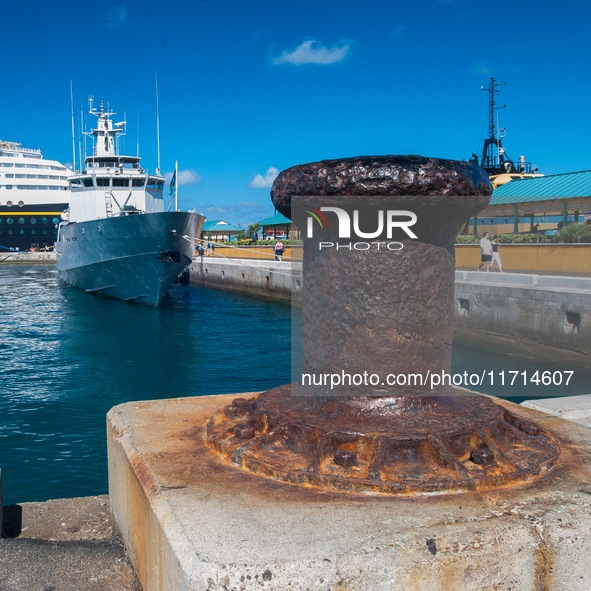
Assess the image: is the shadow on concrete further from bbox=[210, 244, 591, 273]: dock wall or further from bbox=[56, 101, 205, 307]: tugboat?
bbox=[56, 101, 205, 307]: tugboat

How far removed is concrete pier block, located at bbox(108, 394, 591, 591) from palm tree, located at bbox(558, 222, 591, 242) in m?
19.1

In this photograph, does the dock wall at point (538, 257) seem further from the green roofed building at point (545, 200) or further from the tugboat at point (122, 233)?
the tugboat at point (122, 233)

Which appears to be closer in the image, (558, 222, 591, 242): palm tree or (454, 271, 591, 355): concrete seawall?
(454, 271, 591, 355): concrete seawall

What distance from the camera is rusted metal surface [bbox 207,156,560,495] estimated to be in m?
2.16

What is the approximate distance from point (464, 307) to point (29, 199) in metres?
60.0

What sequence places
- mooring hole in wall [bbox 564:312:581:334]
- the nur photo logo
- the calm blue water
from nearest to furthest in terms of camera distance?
the nur photo logo → the calm blue water → mooring hole in wall [bbox 564:312:581:334]

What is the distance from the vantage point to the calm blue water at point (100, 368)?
267 inches

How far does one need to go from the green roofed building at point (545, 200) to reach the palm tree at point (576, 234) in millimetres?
2143

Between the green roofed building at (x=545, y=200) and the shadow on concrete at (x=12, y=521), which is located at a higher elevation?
the green roofed building at (x=545, y=200)

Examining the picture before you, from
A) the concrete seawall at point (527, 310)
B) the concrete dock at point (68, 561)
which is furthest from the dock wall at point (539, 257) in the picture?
the concrete dock at point (68, 561)

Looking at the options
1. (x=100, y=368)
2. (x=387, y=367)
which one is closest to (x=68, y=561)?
(x=387, y=367)

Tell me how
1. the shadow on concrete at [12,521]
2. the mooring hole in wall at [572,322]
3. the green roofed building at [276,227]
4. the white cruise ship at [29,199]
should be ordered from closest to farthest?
1. the shadow on concrete at [12,521]
2. the mooring hole in wall at [572,322]
3. the green roofed building at [276,227]
4. the white cruise ship at [29,199]

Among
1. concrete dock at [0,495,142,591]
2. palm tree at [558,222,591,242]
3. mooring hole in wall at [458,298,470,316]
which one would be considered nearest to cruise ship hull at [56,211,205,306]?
mooring hole in wall at [458,298,470,316]

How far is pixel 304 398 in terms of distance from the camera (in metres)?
2.69
